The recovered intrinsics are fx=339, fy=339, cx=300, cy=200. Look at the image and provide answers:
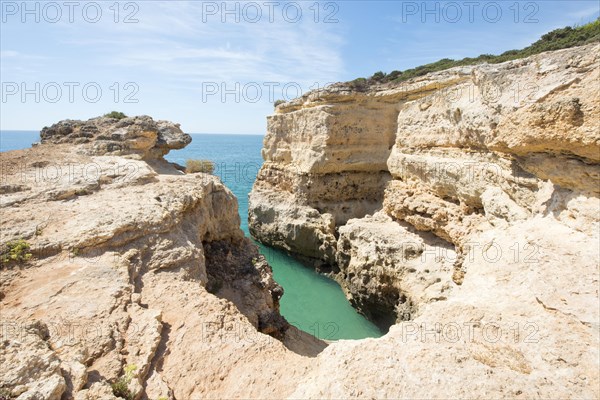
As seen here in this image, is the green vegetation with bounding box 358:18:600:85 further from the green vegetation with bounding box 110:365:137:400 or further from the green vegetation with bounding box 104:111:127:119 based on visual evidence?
the green vegetation with bounding box 110:365:137:400

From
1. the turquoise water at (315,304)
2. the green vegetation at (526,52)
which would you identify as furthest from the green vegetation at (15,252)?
the green vegetation at (526,52)

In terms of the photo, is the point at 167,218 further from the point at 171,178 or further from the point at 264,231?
the point at 264,231

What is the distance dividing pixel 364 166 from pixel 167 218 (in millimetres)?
13461

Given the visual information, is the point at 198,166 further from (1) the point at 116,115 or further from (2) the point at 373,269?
(2) the point at 373,269

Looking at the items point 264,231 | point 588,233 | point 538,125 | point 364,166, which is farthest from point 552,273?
point 264,231

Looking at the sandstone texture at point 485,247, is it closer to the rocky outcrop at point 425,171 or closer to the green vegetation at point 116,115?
the rocky outcrop at point 425,171

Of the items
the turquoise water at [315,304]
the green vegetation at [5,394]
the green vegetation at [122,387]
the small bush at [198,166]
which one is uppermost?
the small bush at [198,166]

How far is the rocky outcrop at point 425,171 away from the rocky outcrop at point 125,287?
4.86 m

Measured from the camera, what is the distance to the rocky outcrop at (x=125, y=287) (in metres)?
3.68

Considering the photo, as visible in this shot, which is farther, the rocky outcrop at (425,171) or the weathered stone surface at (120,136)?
the weathered stone surface at (120,136)

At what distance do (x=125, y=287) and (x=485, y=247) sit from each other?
6.86 m

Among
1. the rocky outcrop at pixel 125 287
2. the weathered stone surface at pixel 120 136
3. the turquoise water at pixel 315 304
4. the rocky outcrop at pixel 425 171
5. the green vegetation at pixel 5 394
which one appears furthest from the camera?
the turquoise water at pixel 315 304

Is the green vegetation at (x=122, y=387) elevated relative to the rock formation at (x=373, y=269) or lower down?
lower down

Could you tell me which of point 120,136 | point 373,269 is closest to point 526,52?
point 373,269
